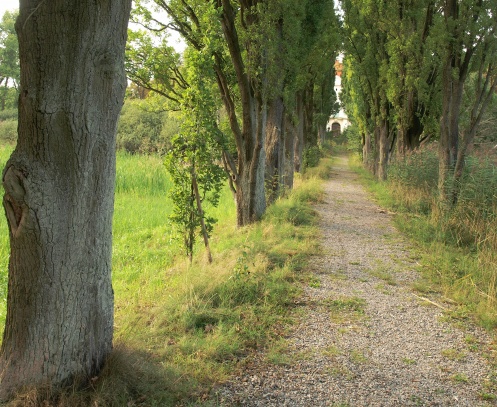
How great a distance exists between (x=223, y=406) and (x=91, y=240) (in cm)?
144

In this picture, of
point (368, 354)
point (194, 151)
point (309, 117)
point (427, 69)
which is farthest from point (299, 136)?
point (368, 354)

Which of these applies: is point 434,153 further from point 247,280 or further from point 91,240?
point 91,240

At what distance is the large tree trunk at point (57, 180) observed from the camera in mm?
2729

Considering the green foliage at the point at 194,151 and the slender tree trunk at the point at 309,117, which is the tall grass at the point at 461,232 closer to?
the green foliage at the point at 194,151

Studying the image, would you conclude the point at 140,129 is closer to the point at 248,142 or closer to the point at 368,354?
the point at 248,142

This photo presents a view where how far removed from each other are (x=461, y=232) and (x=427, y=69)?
843 centimetres

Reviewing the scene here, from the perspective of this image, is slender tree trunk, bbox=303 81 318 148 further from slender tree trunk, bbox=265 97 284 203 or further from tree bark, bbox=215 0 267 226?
tree bark, bbox=215 0 267 226

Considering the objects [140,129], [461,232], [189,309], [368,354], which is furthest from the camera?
[140,129]

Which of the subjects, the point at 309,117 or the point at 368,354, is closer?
the point at 368,354

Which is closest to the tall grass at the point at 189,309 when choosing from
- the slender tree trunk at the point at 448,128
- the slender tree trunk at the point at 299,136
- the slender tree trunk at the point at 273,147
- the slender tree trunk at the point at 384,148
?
the slender tree trunk at the point at 273,147

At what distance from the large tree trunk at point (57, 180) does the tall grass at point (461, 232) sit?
4.09m

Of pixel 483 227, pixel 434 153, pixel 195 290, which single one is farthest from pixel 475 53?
pixel 195 290

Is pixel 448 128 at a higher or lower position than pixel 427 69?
lower

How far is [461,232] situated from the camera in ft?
27.3
